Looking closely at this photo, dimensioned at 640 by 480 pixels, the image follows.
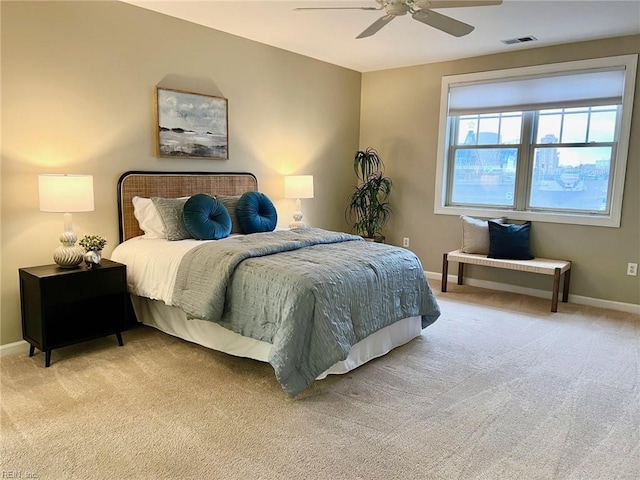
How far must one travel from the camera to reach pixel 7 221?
10.3ft

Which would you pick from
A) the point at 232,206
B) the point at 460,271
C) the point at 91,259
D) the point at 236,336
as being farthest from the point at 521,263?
the point at 91,259

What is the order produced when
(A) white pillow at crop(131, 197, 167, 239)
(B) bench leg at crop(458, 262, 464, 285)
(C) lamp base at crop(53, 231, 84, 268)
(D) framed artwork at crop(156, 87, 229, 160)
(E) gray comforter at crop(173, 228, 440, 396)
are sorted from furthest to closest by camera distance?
(B) bench leg at crop(458, 262, 464, 285), (D) framed artwork at crop(156, 87, 229, 160), (A) white pillow at crop(131, 197, 167, 239), (C) lamp base at crop(53, 231, 84, 268), (E) gray comforter at crop(173, 228, 440, 396)

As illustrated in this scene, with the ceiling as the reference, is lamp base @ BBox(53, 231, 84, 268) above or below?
below

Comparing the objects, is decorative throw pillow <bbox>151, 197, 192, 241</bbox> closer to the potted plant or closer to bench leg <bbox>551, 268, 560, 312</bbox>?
the potted plant

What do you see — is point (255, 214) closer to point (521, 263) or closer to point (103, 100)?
point (103, 100)

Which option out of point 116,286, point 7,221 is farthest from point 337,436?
point 7,221

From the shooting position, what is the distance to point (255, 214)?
410 centimetres

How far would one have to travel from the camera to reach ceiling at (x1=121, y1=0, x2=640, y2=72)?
3.59 meters

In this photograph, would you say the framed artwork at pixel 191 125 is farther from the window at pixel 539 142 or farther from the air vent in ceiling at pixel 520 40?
the air vent in ceiling at pixel 520 40

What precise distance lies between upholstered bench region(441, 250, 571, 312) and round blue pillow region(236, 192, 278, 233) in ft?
6.71

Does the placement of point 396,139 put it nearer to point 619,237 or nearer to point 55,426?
point 619,237

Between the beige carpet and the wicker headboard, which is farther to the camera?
the wicker headboard

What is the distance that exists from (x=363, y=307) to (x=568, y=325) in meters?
2.16

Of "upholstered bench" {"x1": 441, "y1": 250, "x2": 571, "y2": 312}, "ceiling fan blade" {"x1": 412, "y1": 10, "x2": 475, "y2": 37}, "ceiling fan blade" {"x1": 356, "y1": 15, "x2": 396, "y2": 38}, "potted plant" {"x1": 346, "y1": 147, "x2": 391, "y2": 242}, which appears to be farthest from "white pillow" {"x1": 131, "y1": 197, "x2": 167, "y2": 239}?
"upholstered bench" {"x1": 441, "y1": 250, "x2": 571, "y2": 312}
